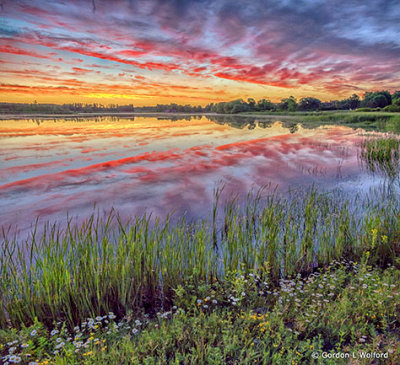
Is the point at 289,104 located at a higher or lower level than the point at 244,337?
higher

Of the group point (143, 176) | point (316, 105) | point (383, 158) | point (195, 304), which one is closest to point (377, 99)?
point (316, 105)

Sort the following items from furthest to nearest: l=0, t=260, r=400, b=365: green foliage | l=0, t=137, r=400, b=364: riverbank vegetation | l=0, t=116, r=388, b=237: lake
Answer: l=0, t=116, r=388, b=237: lake < l=0, t=137, r=400, b=364: riverbank vegetation < l=0, t=260, r=400, b=365: green foliage

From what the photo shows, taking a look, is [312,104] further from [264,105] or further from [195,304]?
[195,304]

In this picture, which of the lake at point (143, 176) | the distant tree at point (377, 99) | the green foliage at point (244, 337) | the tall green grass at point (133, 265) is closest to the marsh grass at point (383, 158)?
the lake at point (143, 176)

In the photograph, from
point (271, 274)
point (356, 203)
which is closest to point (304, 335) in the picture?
point (271, 274)

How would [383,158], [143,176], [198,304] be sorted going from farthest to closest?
[383,158] → [143,176] → [198,304]

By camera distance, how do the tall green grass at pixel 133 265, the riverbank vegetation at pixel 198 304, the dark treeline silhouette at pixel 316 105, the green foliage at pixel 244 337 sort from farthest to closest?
the dark treeline silhouette at pixel 316 105 → the tall green grass at pixel 133 265 → the riverbank vegetation at pixel 198 304 → the green foliage at pixel 244 337

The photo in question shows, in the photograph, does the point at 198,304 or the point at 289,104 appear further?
the point at 289,104

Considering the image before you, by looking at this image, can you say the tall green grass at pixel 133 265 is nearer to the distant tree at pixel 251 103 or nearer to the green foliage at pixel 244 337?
the green foliage at pixel 244 337

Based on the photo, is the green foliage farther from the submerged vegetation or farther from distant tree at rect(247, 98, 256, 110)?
distant tree at rect(247, 98, 256, 110)

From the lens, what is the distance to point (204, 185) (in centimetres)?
1487

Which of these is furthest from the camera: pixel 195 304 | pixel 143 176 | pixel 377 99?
pixel 377 99

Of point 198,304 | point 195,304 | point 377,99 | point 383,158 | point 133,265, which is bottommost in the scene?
point 195,304

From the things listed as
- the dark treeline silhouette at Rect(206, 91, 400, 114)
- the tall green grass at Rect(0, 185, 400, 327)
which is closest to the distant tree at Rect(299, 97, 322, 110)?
the dark treeline silhouette at Rect(206, 91, 400, 114)
